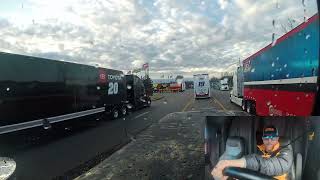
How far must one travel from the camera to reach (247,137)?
2.70 m

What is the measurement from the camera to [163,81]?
362 centimetres

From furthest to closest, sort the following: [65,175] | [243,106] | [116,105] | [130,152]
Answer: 1. [65,175]
2. [130,152]
3. [116,105]
4. [243,106]

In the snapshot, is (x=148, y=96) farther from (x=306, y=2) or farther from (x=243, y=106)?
(x=306, y=2)

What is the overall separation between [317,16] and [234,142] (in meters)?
1.05

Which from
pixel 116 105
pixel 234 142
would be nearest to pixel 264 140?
pixel 234 142

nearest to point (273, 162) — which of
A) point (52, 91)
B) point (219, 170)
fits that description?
point (219, 170)

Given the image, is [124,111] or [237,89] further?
[124,111]

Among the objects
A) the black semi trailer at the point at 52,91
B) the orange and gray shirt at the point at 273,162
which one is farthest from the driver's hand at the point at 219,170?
the black semi trailer at the point at 52,91

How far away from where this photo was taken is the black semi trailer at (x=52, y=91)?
12.1ft

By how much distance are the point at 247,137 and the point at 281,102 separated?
386 mm

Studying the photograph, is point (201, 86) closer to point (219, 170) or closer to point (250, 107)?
point (250, 107)

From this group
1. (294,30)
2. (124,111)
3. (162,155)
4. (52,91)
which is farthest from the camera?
(52,91)

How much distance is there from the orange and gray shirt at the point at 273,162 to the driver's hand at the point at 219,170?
0.50 feet

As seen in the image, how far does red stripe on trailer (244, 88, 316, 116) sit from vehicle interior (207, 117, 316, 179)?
7 centimetres
